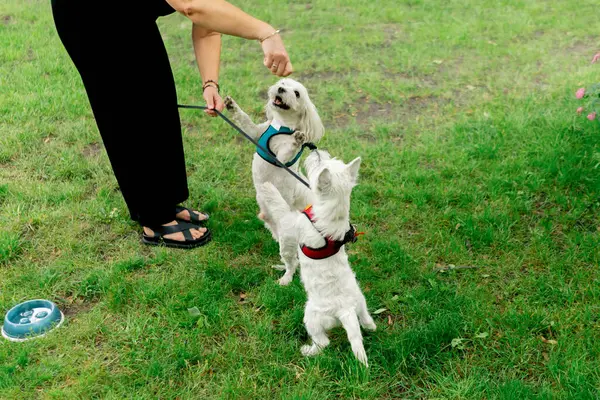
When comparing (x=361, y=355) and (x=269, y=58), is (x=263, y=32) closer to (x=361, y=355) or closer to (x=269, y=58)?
(x=269, y=58)

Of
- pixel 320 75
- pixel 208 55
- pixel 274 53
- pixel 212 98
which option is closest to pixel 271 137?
pixel 212 98

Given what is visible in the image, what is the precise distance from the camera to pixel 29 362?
8.97 ft

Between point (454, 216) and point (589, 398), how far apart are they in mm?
1681

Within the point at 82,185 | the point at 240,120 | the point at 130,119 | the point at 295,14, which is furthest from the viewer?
the point at 295,14

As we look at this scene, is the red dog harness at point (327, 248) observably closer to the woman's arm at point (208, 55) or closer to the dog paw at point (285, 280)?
the dog paw at point (285, 280)

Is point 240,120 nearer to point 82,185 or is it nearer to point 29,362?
point 82,185

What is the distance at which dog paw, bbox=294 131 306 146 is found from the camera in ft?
10.8

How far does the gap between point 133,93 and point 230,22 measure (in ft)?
3.16

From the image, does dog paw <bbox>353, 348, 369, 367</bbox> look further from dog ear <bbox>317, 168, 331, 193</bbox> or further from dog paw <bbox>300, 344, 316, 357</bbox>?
dog ear <bbox>317, 168, 331, 193</bbox>

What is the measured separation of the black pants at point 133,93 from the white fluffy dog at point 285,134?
0.50m

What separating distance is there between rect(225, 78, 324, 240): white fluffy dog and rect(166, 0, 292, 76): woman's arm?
22.2 inches

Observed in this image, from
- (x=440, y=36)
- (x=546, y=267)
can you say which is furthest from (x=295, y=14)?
(x=546, y=267)

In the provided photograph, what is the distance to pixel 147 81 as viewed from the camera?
10.9 feet

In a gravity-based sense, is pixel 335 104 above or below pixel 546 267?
above
